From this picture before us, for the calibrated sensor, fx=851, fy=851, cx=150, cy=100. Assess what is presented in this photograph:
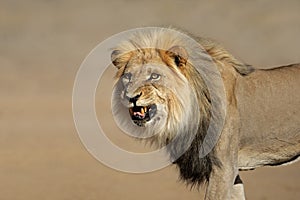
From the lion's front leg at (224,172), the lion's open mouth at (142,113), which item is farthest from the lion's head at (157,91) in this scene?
the lion's front leg at (224,172)

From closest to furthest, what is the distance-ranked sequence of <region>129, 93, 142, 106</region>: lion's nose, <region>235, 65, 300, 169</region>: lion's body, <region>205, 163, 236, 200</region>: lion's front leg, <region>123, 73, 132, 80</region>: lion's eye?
<region>129, 93, 142, 106</region>: lion's nose → <region>123, 73, 132, 80</region>: lion's eye → <region>205, 163, 236, 200</region>: lion's front leg → <region>235, 65, 300, 169</region>: lion's body

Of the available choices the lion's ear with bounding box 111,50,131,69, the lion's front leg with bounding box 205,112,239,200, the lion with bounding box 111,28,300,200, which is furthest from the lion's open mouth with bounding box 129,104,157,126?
the lion's front leg with bounding box 205,112,239,200

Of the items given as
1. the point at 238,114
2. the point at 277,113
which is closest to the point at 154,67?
the point at 238,114

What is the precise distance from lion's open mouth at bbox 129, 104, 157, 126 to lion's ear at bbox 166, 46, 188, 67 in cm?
41

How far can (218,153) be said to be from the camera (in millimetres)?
6520

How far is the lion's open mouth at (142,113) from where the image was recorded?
6.09 metres

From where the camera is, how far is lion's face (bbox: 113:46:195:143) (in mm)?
6043

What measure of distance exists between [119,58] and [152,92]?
56cm

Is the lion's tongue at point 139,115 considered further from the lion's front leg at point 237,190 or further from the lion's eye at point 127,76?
the lion's front leg at point 237,190

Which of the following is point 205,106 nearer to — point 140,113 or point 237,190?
point 140,113

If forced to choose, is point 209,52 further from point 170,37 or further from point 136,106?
point 136,106

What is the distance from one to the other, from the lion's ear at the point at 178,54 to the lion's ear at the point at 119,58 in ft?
1.12

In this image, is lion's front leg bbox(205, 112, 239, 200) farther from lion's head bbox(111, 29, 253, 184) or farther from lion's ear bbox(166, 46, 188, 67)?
lion's ear bbox(166, 46, 188, 67)

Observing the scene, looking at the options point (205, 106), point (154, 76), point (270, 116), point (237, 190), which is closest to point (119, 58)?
point (154, 76)
